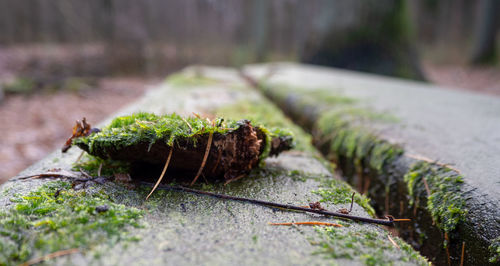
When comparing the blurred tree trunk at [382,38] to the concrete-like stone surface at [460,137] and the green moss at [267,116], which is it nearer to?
the concrete-like stone surface at [460,137]

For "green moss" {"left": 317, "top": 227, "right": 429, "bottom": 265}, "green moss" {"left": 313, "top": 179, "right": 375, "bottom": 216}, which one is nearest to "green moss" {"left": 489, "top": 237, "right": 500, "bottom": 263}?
"green moss" {"left": 317, "top": 227, "right": 429, "bottom": 265}

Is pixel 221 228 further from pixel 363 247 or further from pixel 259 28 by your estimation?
pixel 259 28

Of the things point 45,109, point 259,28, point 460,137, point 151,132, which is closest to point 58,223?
point 151,132

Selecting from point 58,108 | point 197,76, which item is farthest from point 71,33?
point 197,76

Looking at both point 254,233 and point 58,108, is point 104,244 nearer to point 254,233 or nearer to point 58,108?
point 254,233

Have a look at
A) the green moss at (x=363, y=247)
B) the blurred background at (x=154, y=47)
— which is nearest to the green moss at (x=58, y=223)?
the green moss at (x=363, y=247)
